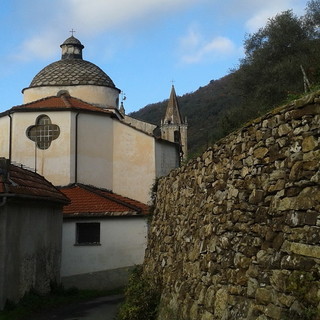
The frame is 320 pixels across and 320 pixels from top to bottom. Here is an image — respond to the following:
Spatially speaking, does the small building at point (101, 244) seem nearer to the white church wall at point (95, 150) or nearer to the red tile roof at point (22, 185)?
the red tile roof at point (22, 185)

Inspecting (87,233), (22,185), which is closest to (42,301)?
(22,185)

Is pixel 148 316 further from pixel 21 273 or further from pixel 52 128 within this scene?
pixel 52 128

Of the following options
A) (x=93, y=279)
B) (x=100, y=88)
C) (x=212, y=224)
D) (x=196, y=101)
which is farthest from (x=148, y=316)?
(x=196, y=101)

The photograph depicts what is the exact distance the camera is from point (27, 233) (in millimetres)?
14109

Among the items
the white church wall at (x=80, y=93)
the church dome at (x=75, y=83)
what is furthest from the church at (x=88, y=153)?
the church dome at (x=75, y=83)

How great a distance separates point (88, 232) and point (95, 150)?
19.5 feet

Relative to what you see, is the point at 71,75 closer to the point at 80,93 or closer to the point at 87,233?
the point at 80,93

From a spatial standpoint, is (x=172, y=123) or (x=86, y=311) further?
(x=172, y=123)

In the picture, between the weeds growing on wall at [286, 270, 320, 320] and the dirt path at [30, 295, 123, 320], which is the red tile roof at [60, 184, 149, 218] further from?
the weeds growing on wall at [286, 270, 320, 320]

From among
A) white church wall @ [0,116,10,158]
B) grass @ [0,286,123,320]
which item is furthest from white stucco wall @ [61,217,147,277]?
white church wall @ [0,116,10,158]

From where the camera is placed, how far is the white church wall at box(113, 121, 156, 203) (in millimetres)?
25281

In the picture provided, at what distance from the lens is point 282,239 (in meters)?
5.34

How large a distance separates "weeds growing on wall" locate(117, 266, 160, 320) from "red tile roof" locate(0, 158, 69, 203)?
13.9 ft

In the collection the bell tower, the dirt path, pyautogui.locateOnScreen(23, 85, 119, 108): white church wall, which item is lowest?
the dirt path
